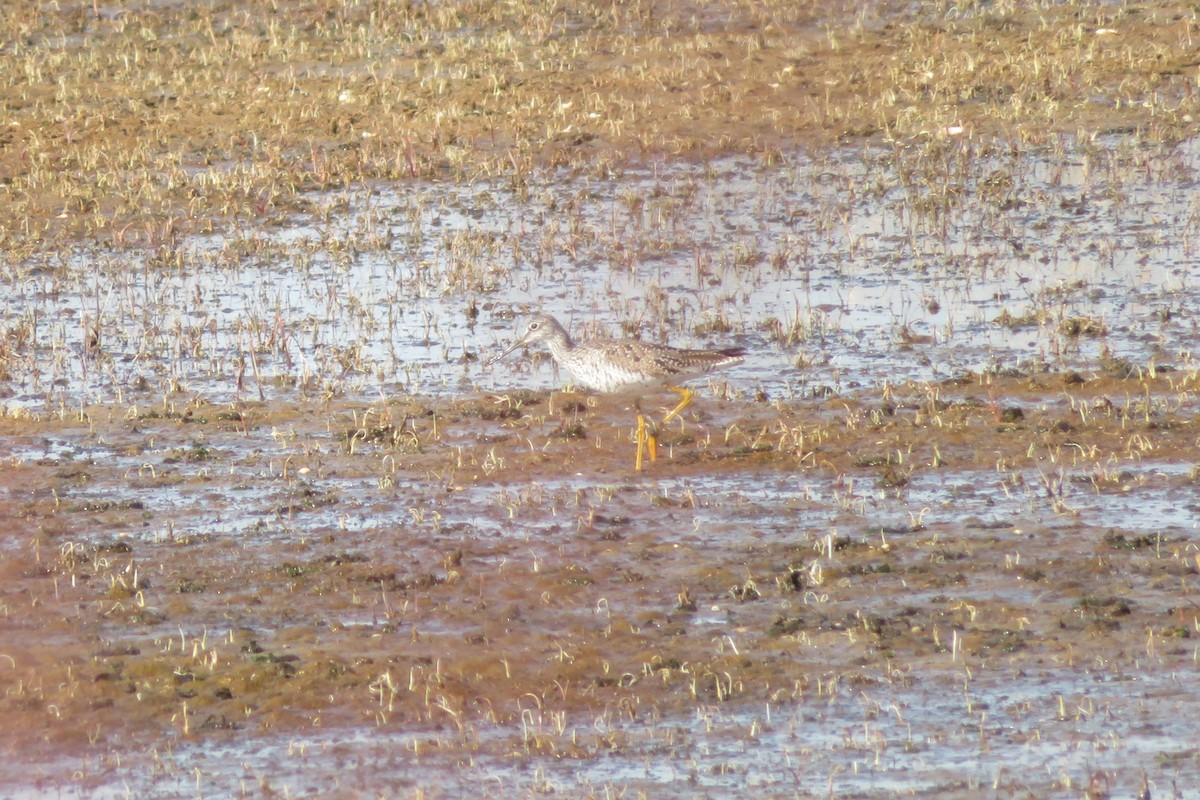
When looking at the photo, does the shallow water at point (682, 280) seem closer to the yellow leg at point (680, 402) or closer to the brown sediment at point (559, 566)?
the yellow leg at point (680, 402)

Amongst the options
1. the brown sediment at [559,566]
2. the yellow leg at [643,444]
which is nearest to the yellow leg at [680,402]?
the brown sediment at [559,566]

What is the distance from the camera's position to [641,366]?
11.0 m

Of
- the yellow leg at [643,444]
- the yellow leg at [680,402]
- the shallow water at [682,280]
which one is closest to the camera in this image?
the yellow leg at [643,444]

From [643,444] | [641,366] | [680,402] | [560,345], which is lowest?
[643,444]

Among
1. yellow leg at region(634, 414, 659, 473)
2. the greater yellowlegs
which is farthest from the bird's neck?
yellow leg at region(634, 414, 659, 473)

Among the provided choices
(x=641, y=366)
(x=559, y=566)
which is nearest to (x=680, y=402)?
(x=641, y=366)

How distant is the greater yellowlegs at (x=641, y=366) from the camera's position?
11.0 metres

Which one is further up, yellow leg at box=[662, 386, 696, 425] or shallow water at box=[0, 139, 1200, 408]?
shallow water at box=[0, 139, 1200, 408]

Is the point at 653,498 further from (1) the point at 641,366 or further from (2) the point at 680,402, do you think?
(2) the point at 680,402

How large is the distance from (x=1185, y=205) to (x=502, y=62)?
854cm

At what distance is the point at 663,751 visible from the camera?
7.17m

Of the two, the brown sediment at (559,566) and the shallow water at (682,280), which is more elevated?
the shallow water at (682,280)

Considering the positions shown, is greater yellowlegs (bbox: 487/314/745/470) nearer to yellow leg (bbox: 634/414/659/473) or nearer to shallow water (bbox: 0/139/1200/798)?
yellow leg (bbox: 634/414/659/473)

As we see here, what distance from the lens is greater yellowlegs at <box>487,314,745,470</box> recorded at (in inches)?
431
